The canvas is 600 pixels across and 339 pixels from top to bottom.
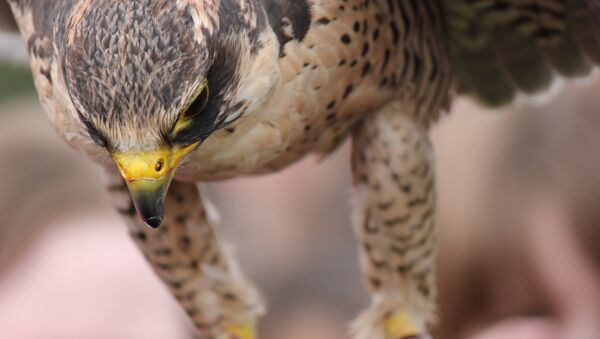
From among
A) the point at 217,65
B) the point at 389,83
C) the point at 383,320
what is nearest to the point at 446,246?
the point at 383,320

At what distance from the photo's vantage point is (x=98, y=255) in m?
5.94

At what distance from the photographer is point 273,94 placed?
2.17m

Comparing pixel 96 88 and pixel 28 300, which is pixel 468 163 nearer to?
pixel 28 300

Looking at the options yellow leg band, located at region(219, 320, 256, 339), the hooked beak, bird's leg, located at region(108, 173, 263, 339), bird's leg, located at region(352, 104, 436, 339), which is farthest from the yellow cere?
yellow leg band, located at region(219, 320, 256, 339)

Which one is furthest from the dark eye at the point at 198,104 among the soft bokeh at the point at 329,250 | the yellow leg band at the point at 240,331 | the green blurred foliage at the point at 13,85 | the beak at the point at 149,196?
the green blurred foliage at the point at 13,85

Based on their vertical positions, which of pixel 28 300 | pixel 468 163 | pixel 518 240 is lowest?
pixel 28 300

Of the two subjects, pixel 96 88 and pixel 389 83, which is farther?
pixel 389 83

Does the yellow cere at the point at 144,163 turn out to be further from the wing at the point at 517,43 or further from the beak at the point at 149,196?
the wing at the point at 517,43

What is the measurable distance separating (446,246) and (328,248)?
694 mm

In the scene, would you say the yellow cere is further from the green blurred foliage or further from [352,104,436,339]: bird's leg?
the green blurred foliage

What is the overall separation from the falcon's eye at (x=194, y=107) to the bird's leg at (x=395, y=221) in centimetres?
81

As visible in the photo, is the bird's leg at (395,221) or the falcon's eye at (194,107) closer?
the falcon's eye at (194,107)

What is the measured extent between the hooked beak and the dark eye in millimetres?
74

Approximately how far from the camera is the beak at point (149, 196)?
189 centimetres
